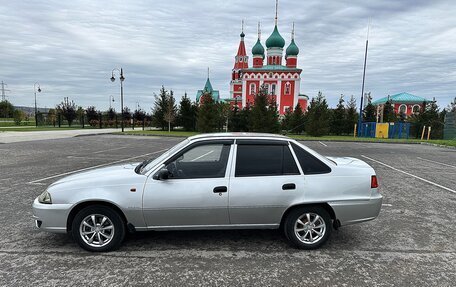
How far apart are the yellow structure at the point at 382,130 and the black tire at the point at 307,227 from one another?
34.1 m

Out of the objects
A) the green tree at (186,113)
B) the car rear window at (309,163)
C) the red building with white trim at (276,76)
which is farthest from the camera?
the red building with white trim at (276,76)

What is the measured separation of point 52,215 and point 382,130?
36580mm

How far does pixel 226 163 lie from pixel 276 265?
1494 mm

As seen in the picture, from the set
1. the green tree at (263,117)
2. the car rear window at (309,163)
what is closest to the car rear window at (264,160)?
the car rear window at (309,163)

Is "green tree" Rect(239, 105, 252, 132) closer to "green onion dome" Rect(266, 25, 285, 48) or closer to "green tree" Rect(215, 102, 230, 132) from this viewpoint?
"green tree" Rect(215, 102, 230, 132)

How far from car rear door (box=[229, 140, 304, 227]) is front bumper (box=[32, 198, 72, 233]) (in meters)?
2.26

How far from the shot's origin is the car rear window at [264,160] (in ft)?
12.8

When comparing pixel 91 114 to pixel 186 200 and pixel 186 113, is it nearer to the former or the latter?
pixel 186 113

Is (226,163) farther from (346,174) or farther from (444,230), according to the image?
(444,230)

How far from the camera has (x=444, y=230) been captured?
4750 millimetres

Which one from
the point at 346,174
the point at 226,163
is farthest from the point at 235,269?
the point at 346,174

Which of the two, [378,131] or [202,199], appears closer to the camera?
[202,199]

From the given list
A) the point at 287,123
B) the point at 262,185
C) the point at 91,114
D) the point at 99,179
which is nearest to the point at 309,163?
the point at 262,185

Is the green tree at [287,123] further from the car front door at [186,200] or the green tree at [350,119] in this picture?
the car front door at [186,200]
